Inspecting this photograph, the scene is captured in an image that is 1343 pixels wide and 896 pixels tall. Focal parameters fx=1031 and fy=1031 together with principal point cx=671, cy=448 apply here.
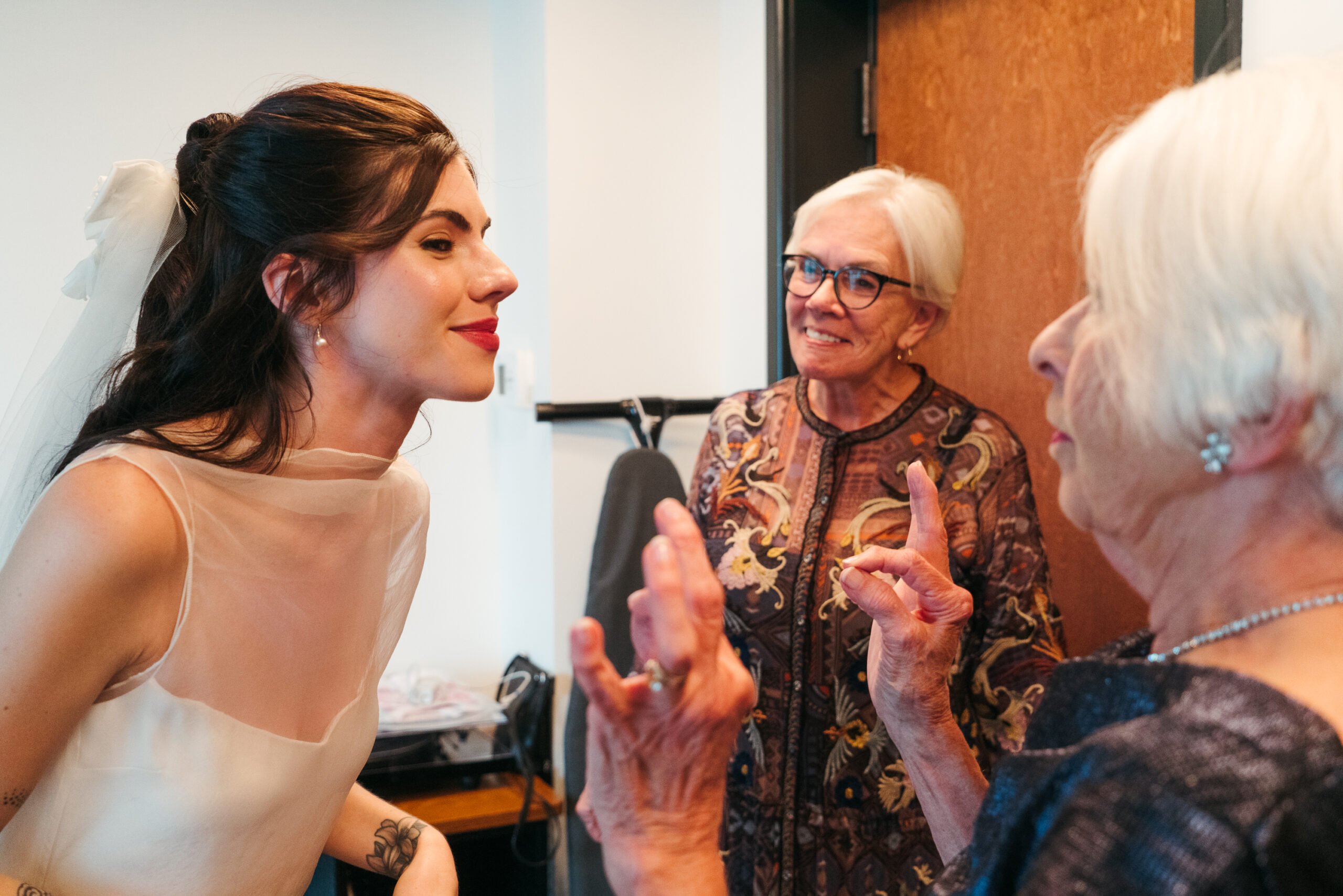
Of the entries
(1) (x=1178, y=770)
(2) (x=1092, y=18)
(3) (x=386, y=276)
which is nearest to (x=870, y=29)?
(2) (x=1092, y=18)

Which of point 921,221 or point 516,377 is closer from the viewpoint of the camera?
point 921,221

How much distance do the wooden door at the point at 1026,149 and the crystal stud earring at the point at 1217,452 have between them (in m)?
1.22

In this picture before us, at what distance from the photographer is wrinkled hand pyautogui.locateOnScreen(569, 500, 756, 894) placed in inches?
26.7

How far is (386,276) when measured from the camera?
1.20m

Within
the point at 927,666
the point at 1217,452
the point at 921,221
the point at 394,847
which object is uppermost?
the point at 921,221

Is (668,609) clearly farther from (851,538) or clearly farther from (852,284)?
(852,284)

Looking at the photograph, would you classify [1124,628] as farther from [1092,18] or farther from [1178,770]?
[1178,770]

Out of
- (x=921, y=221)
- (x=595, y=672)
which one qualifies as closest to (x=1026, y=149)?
(x=921, y=221)

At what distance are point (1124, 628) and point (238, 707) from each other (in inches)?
57.0

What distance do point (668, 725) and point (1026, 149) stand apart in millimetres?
1637

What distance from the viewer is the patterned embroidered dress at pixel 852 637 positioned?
1.50 m

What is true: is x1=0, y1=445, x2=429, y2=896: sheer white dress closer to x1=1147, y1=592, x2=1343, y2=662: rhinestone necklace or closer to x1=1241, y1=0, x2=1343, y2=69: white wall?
x1=1147, y1=592, x2=1343, y2=662: rhinestone necklace

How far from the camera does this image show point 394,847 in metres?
1.27

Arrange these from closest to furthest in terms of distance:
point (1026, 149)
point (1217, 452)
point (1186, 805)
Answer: point (1186, 805) → point (1217, 452) → point (1026, 149)
